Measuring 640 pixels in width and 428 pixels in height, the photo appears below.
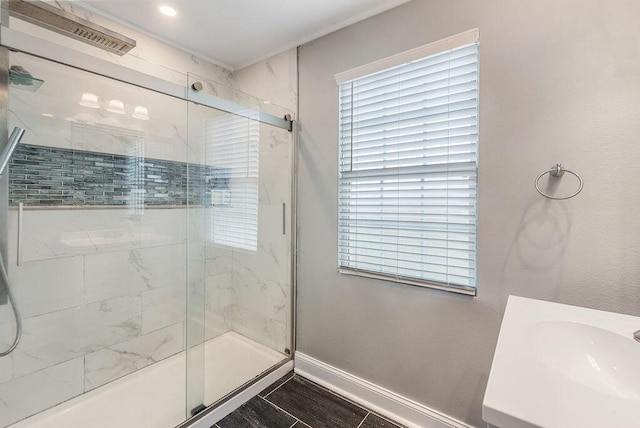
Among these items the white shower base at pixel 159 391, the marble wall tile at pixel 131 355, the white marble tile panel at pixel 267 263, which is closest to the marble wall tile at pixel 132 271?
the marble wall tile at pixel 131 355

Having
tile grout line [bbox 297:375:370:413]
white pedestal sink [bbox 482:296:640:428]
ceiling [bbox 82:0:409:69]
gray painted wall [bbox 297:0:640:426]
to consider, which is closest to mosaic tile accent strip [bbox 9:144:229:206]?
ceiling [bbox 82:0:409:69]

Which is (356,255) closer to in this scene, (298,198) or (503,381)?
(298,198)

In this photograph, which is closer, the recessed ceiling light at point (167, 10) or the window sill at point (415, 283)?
the window sill at point (415, 283)

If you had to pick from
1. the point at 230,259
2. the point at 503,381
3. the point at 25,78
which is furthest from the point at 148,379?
the point at 503,381

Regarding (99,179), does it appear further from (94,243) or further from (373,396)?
(373,396)

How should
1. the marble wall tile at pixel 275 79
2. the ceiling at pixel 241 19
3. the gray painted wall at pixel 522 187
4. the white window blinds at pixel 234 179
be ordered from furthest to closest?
the marble wall tile at pixel 275 79, the white window blinds at pixel 234 179, the ceiling at pixel 241 19, the gray painted wall at pixel 522 187

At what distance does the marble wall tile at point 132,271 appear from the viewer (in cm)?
184

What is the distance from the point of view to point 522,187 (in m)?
1.33

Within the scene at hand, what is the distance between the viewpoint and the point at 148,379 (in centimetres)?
199

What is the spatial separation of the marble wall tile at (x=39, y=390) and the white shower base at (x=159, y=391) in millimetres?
41

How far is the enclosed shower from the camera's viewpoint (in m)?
1.55

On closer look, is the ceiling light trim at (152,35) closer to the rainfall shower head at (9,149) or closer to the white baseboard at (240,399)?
the rainfall shower head at (9,149)

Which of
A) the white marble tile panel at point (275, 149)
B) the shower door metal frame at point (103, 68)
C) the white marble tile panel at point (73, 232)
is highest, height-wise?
the shower door metal frame at point (103, 68)

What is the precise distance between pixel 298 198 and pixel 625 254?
1.78 m
